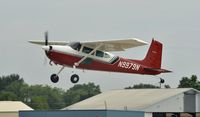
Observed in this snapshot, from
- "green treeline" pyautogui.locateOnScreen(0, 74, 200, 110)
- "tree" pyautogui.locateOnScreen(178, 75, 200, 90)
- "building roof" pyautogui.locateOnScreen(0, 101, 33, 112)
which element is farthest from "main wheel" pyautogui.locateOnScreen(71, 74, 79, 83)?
"green treeline" pyautogui.locateOnScreen(0, 74, 200, 110)

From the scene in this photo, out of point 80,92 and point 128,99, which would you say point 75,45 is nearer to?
point 128,99

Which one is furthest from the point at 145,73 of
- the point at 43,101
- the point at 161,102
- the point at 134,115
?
the point at 43,101

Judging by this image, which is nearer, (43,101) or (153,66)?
(153,66)

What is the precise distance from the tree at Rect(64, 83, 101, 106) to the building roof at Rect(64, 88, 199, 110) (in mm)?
62700

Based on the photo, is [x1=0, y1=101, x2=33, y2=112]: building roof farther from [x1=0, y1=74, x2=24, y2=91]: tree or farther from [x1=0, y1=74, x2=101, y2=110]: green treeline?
[x1=0, y1=74, x2=24, y2=91]: tree

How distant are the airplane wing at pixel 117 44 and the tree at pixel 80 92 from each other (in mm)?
84534

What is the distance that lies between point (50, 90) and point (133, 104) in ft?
280

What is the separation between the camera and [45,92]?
15012 centimetres

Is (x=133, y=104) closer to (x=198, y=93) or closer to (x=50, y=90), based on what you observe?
(x=198, y=93)

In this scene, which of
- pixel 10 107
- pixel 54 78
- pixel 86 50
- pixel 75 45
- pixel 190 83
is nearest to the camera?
pixel 54 78

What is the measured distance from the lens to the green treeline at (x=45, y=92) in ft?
448

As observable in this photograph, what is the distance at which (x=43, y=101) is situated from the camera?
13112 centimetres

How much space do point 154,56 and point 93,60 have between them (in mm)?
6133

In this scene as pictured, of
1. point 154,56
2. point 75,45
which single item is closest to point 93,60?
point 75,45
